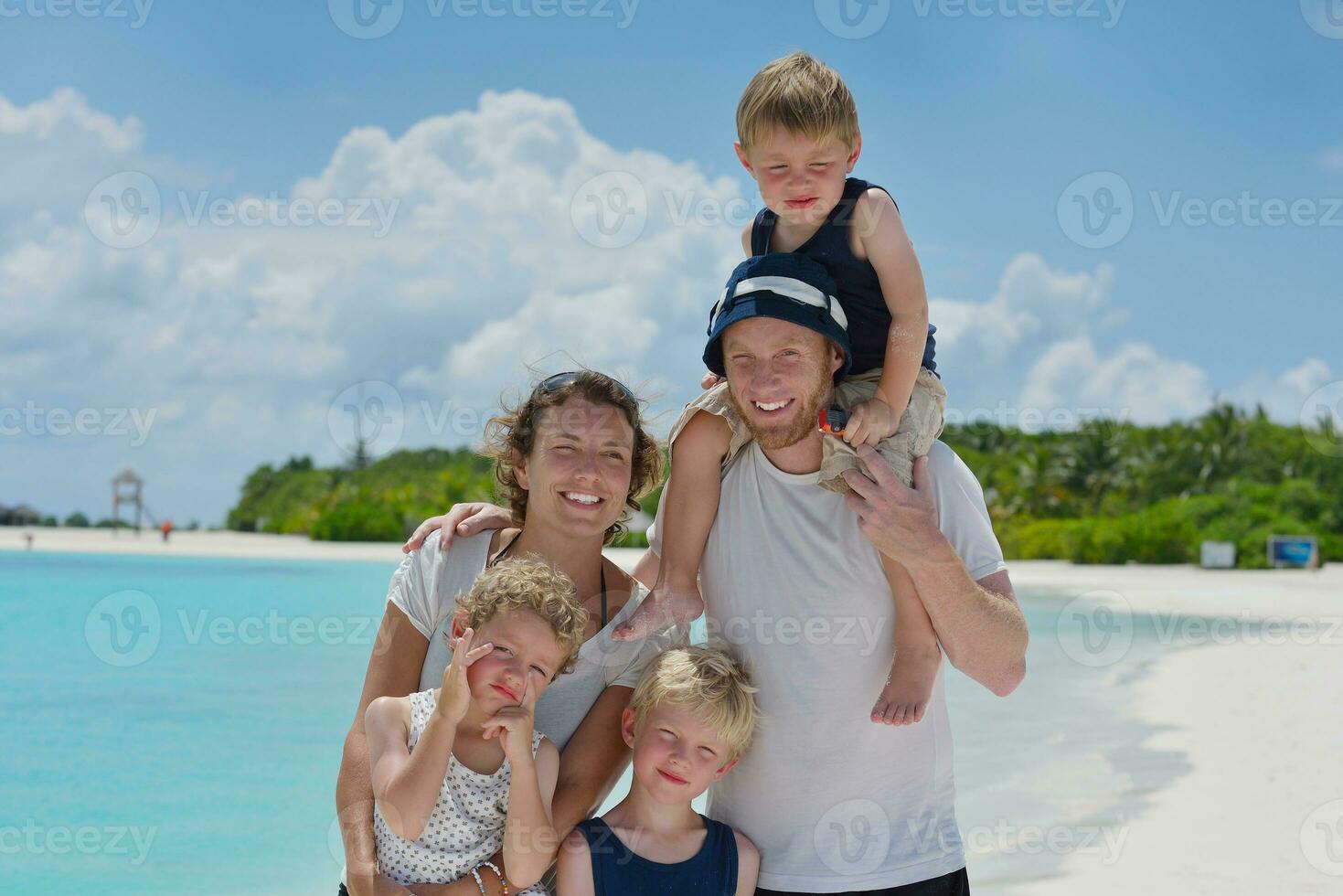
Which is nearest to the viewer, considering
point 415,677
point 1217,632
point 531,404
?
point 415,677

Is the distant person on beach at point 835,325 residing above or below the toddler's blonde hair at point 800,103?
below

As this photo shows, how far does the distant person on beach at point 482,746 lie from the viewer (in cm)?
252

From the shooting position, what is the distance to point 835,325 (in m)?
2.76

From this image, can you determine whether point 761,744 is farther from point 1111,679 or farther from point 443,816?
point 1111,679

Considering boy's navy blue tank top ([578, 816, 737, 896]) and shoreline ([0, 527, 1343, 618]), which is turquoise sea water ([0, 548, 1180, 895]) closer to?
shoreline ([0, 527, 1343, 618])

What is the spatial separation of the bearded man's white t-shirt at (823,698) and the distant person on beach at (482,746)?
0.42m

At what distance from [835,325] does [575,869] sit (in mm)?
1392

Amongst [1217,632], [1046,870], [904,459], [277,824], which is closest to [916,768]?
[904,459]

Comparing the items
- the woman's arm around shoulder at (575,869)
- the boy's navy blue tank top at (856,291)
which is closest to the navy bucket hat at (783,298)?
the boy's navy blue tank top at (856,291)

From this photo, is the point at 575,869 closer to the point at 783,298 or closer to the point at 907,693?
the point at 907,693

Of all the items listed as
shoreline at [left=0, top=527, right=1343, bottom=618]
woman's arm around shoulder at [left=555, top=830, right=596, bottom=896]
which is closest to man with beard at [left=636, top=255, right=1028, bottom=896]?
woman's arm around shoulder at [left=555, top=830, right=596, bottom=896]

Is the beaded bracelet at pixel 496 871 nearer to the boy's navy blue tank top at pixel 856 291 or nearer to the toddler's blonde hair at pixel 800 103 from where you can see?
the boy's navy blue tank top at pixel 856 291

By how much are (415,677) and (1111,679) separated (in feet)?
48.0

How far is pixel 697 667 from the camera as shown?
2.58m
